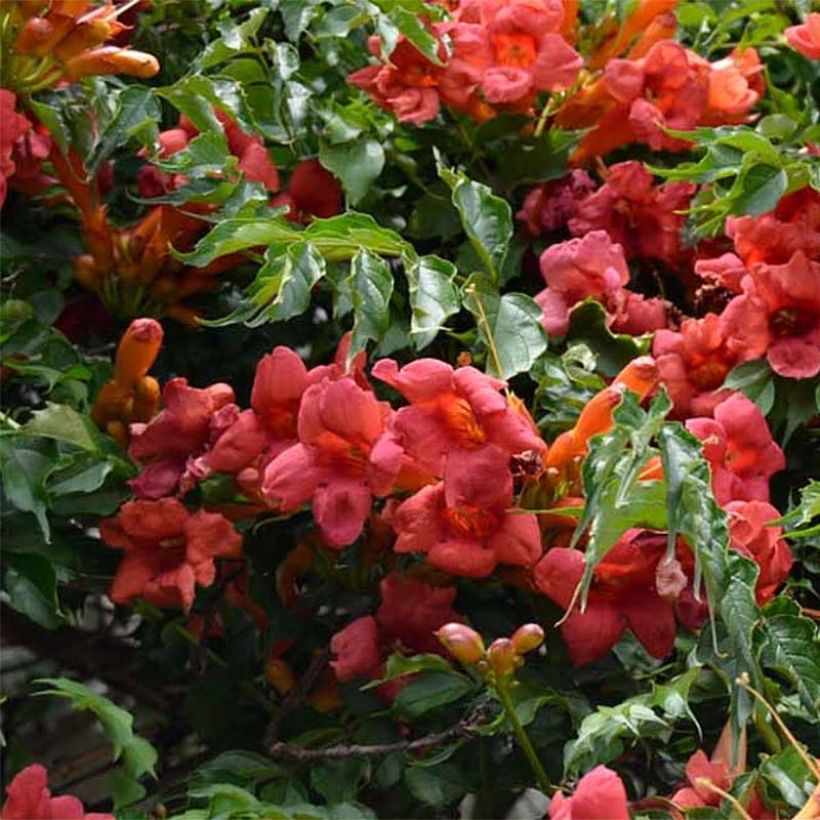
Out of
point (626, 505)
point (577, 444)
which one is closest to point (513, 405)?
point (577, 444)

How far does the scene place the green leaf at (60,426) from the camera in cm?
111

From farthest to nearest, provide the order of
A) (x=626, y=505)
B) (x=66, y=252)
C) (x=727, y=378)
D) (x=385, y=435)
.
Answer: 1. (x=66, y=252)
2. (x=727, y=378)
3. (x=385, y=435)
4. (x=626, y=505)

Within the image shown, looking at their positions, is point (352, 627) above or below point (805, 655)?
below

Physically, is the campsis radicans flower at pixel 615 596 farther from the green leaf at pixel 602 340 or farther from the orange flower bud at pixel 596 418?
the green leaf at pixel 602 340

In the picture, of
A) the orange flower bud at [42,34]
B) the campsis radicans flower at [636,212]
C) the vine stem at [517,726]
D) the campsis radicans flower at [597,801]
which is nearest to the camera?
the campsis radicans flower at [597,801]

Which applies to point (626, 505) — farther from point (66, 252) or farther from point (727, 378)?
point (66, 252)

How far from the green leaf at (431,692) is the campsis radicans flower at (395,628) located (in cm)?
6

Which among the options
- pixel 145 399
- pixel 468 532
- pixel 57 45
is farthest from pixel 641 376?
pixel 57 45

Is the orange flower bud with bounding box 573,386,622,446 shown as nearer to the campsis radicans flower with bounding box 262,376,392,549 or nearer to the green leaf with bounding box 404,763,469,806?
the campsis radicans flower with bounding box 262,376,392,549

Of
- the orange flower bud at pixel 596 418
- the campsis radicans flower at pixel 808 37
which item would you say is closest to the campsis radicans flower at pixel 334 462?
the orange flower bud at pixel 596 418

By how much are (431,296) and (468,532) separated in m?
0.15

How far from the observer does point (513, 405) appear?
1.07 meters

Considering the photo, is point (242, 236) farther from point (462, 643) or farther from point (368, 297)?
point (462, 643)

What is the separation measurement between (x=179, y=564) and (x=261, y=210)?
26cm
